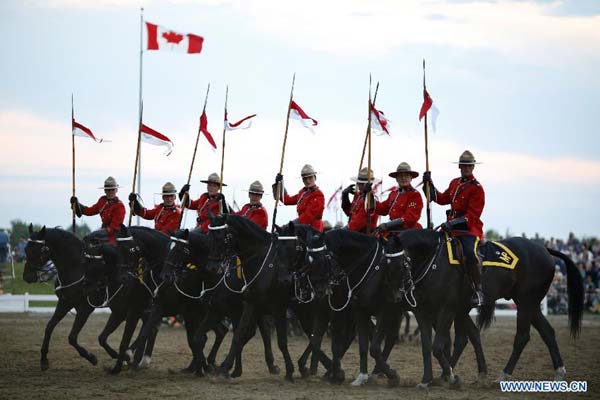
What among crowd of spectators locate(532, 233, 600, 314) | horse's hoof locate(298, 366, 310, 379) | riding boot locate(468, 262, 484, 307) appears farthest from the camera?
crowd of spectators locate(532, 233, 600, 314)

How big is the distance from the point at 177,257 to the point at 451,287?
14.7ft

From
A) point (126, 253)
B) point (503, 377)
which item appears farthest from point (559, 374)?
point (126, 253)

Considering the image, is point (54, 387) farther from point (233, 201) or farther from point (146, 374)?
point (233, 201)

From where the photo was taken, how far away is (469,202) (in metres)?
14.9

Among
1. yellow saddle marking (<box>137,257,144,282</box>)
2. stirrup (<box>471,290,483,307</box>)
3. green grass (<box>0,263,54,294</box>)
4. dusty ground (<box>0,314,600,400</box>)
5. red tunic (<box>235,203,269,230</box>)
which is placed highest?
red tunic (<box>235,203,269,230</box>)

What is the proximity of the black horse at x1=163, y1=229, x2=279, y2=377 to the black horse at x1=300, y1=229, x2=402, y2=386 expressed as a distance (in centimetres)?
175

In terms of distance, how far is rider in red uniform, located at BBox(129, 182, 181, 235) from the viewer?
59.6 feet

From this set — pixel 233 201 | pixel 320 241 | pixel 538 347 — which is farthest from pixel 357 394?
pixel 233 201

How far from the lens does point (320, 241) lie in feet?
45.6

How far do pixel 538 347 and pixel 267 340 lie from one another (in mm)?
8865

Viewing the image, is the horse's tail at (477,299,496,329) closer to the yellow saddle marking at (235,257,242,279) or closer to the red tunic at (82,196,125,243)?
the yellow saddle marking at (235,257,242,279)

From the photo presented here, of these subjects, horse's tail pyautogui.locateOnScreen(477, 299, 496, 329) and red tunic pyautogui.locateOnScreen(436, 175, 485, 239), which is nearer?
red tunic pyautogui.locateOnScreen(436, 175, 485, 239)

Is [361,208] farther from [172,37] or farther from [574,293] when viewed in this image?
[172,37]

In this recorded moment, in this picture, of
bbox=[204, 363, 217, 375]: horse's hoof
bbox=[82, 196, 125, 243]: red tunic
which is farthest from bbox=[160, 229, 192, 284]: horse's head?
bbox=[82, 196, 125, 243]: red tunic
